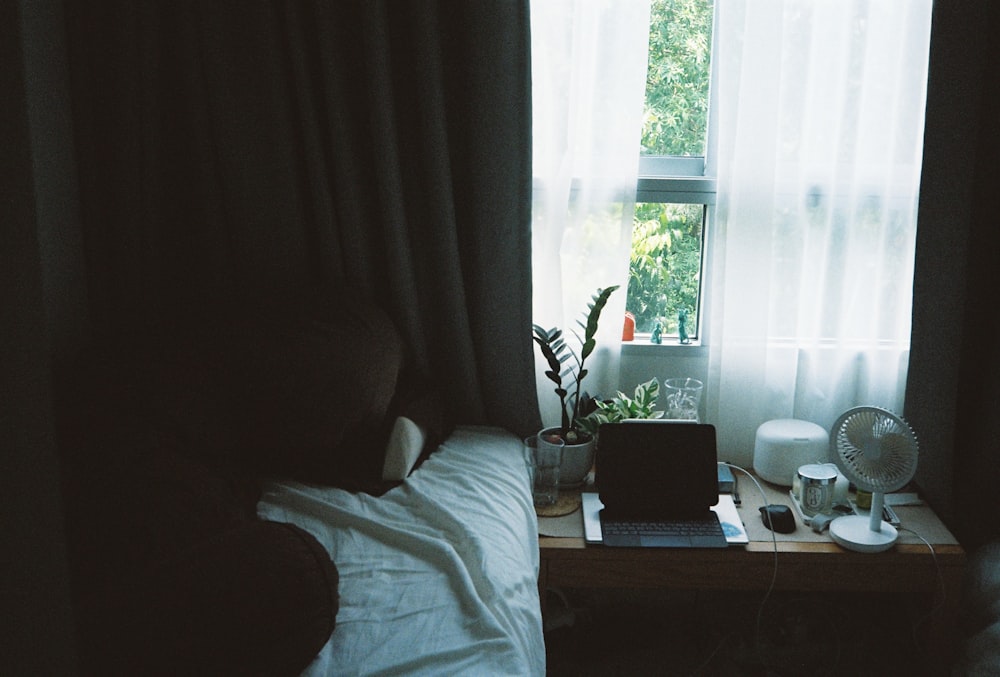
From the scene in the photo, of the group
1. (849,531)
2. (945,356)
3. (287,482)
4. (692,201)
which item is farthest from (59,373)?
(945,356)

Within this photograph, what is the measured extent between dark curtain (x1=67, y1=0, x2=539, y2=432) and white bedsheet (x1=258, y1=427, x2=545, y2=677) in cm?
43

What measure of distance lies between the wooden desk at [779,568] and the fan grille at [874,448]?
172 millimetres

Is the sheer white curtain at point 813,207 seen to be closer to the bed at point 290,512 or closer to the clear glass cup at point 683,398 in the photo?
the clear glass cup at point 683,398

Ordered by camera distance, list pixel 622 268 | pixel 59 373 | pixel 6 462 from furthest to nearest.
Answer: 1. pixel 622 268
2. pixel 59 373
3. pixel 6 462

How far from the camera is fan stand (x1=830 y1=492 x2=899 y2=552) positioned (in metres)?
1.77

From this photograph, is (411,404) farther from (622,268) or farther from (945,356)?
(945,356)

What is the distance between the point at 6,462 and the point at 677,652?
2157mm

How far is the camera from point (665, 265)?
2230 millimetres

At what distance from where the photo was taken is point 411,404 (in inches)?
76.2

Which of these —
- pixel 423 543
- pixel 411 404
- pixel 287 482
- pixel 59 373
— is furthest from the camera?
pixel 411 404

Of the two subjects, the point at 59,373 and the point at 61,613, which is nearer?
the point at 61,613

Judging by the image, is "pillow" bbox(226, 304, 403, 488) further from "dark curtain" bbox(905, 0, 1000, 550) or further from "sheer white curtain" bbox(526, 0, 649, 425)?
"dark curtain" bbox(905, 0, 1000, 550)

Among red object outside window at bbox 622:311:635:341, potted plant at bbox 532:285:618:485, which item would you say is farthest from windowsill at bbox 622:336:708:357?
potted plant at bbox 532:285:618:485

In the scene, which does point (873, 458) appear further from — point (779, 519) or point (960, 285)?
point (960, 285)
